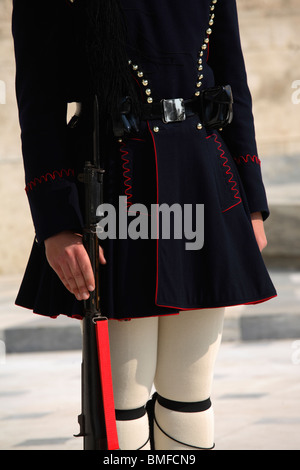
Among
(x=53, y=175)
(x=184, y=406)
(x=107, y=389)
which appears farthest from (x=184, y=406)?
(x=53, y=175)

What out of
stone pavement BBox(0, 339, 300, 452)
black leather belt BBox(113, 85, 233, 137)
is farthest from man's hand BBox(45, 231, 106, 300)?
stone pavement BBox(0, 339, 300, 452)

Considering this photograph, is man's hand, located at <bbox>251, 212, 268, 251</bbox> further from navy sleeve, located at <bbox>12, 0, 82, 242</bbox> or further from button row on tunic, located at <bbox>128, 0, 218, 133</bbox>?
navy sleeve, located at <bbox>12, 0, 82, 242</bbox>

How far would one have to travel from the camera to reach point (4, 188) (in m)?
6.02

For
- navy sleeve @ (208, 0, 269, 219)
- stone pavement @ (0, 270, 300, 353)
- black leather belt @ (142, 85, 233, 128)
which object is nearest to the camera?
black leather belt @ (142, 85, 233, 128)

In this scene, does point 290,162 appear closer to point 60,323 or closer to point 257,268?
point 60,323

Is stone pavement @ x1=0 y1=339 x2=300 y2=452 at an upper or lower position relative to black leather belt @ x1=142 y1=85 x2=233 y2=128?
lower

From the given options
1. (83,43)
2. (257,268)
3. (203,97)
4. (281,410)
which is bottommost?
(281,410)

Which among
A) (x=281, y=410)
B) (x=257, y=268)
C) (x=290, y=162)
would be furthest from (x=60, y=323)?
(x=290, y=162)

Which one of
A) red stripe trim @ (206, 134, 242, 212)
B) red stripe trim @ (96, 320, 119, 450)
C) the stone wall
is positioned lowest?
red stripe trim @ (96, 320, 119, 450)

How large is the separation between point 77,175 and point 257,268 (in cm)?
43

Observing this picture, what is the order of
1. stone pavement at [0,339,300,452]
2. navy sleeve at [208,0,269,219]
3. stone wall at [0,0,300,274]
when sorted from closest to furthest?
navy sleeve at [208,0,269,219] < stone pavement at [0,339,300,452] < stone wall at [0,0,300,274]

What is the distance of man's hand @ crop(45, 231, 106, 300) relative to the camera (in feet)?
5.00

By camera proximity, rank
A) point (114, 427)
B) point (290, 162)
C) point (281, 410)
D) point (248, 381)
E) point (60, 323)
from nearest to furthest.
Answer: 1. point (114, 427)
2. point (281, 410)
3. point (248, 381)
4. point (60, 323)
5. point (290, 162)

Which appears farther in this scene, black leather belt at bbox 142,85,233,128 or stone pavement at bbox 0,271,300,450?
stone pavement at bbox 0,271,300,450
